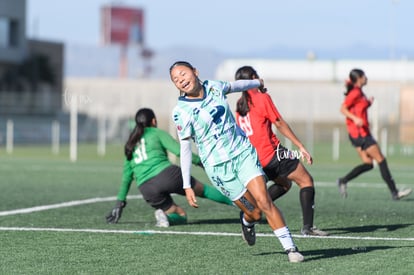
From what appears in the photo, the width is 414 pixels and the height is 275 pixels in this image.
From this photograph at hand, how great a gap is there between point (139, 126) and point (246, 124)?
5.36 ft

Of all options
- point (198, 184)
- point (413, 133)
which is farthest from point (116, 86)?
point (198, 184)

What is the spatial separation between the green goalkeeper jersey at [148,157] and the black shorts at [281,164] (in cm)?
160

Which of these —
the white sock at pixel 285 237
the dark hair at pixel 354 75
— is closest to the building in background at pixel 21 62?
the dark hair at pixel 354 75

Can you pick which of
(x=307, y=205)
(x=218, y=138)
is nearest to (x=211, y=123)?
(x=218, y=138)

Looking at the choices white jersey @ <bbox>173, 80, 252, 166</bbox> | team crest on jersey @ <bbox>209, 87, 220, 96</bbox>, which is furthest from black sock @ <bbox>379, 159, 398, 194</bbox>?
team crest on jersey @ <bbox>209, 87, 220, 96</bbox>

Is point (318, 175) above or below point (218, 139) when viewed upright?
below

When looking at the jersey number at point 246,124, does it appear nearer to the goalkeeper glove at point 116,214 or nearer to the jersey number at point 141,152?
the jersey number at point 141,152

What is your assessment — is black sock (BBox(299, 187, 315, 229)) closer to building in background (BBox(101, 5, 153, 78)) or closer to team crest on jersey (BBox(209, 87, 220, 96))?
team crest on jersey (BBox(209, 87, 220, 96))

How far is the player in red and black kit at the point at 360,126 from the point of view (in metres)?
16.6

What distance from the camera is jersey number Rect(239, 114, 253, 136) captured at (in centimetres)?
1216

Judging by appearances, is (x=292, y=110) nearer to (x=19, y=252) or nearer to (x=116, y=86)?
(x=116, y=86)

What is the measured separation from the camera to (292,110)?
6881 centimetres

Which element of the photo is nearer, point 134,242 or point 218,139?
point 218,139

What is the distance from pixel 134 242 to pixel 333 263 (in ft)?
8.11
